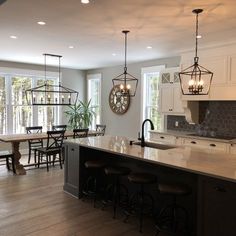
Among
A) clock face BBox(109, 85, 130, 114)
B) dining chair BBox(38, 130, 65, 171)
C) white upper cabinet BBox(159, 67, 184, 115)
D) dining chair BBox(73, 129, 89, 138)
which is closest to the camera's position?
white upper cabinet BBox(159, 67, 184, 115)

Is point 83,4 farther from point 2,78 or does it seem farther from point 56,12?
point 2,78

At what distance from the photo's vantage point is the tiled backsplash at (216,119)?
5.13 meters

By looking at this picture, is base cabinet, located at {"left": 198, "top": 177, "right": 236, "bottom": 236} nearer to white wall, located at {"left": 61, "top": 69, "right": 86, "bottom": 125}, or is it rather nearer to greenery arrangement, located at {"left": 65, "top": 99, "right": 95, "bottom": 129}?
greenery arrangement, located at {"left": 65, "top": 99, "right": 95, "bottom": 129}

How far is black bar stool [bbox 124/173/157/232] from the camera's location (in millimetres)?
3156

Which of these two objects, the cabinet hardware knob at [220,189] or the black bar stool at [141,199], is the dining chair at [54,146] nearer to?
the black bar stool at [141,199]

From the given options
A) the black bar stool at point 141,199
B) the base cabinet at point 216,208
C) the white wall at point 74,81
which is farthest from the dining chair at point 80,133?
the base cabinet at point 216,208

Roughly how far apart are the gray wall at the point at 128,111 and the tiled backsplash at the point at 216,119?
4.58ft

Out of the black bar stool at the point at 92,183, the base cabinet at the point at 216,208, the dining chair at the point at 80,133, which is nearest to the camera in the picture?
the base cabinet at the point at 216,208

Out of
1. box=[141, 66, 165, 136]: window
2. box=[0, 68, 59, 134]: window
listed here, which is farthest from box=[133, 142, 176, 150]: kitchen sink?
box=[0, 68, 59, 134]: window

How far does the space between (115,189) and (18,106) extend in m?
5.00

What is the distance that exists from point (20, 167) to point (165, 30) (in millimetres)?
4151

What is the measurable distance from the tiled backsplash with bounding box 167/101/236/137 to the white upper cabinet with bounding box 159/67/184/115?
480mm

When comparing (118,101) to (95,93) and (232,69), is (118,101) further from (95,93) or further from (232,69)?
(232,69)

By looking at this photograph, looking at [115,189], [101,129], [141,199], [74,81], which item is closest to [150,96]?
[101,129]
